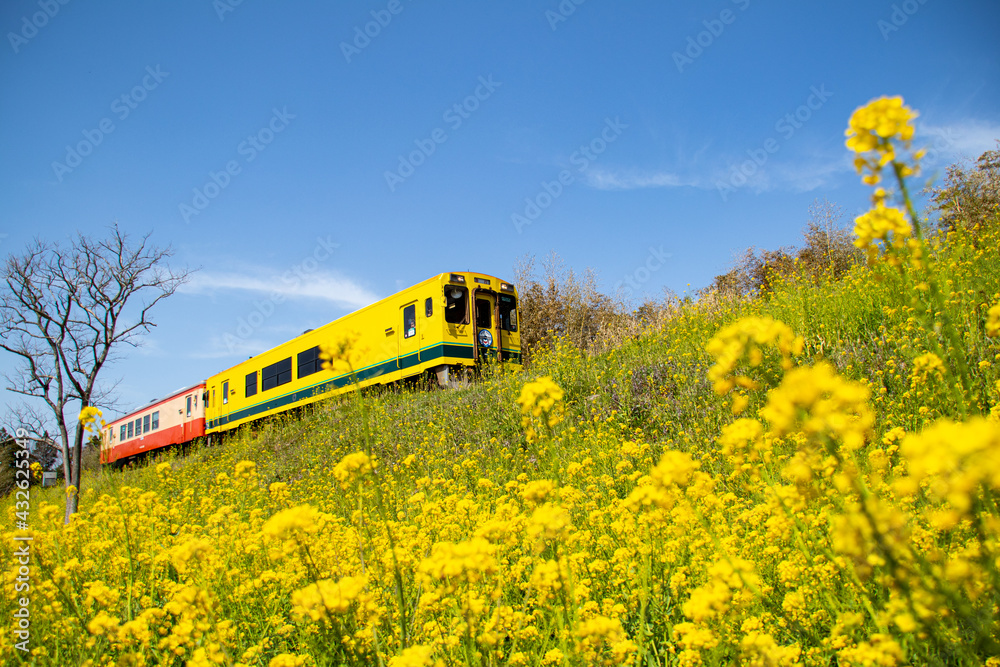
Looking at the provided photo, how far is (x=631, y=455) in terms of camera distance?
155 inches

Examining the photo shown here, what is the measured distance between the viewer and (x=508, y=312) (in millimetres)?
11188

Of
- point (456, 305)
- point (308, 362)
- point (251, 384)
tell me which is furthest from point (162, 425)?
point (456, 305)

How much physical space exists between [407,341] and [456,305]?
55.2 inches

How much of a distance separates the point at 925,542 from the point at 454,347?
28.3ft

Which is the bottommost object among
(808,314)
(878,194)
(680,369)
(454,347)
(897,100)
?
(878,194)

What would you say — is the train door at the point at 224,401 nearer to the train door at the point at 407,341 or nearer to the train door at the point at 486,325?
the train door at the point at 407,341

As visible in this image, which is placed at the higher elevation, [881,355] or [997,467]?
[881,355]

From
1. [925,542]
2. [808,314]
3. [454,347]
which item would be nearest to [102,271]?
[454,347]

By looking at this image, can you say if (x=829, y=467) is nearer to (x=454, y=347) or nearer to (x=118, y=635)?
(x=118, y=635)

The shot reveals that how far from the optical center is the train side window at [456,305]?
990cm

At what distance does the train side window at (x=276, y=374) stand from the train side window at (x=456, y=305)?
19.9 ft

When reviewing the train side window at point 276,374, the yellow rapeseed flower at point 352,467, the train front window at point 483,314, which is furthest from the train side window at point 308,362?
the yellow rapeseed flower at point 352,467

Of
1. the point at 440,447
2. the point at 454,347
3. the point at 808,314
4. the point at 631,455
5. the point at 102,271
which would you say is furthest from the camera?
the point at 102,271

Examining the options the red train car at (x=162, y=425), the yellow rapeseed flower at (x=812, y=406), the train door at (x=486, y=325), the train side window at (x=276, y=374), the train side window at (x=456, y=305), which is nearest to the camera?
the yellow rapeseed flower at (x=812, y=406)
